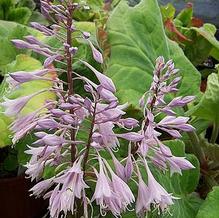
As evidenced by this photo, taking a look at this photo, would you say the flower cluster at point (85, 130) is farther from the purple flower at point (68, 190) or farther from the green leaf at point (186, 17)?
the green leaf at point (186, 17)

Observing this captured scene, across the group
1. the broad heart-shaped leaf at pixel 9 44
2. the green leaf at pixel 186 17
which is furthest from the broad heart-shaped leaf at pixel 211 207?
the green leaf at pixel 186 17

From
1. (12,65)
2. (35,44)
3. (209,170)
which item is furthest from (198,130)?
(35,44)

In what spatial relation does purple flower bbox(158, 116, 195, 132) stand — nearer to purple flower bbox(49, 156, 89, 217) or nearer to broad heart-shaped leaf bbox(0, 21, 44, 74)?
purple flower bbox(49, 156, 89, 217)

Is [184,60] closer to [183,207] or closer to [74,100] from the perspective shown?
[183,207]

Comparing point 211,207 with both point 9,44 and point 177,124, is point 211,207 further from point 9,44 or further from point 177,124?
point 9,44

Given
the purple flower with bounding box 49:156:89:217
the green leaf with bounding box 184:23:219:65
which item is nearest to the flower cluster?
the purple flower with bounding box 49:156:89:217
